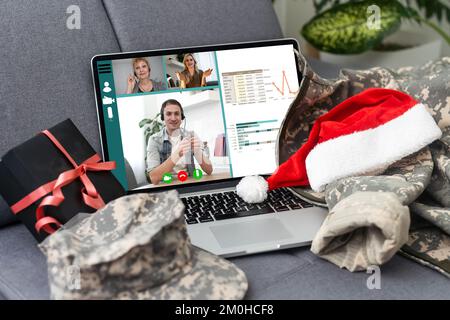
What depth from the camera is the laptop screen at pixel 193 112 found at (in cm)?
99

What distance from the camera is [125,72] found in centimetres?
100

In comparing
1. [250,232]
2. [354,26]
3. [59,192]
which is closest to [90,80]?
[59,192]

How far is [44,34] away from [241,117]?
40 centimetres

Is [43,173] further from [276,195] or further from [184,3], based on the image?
[184,3]

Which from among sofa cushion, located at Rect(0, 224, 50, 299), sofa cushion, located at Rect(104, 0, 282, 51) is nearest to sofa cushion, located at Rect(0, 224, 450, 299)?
sofa cushion, located at Rect(0, 224, 50, 299)

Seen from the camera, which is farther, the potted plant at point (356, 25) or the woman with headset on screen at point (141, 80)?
the potted plant at point (356, 25)

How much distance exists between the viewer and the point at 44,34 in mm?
979

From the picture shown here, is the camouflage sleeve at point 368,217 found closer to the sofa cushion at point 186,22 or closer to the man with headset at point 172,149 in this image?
the man with headset at point 172,149

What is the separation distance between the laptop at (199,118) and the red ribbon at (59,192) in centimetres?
14

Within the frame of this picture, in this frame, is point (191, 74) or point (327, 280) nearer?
point (327, 280)

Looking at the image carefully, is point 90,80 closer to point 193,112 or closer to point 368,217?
point 193,112

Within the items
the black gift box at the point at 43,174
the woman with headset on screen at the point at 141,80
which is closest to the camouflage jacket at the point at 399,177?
the woman with headset on screen at the point at 141,80

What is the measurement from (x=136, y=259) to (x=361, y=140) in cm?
45

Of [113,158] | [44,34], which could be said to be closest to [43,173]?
[113,158]
